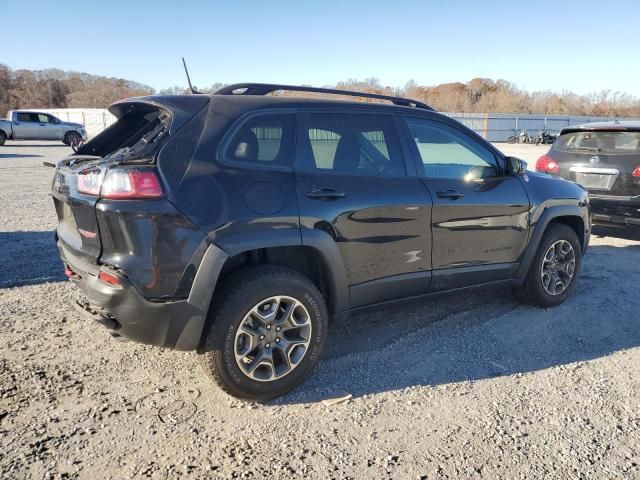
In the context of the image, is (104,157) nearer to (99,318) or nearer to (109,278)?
(109,278)

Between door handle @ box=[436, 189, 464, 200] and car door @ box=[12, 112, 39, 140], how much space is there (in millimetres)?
30742

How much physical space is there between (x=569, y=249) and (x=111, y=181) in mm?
4102

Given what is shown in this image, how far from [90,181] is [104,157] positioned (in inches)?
16.3

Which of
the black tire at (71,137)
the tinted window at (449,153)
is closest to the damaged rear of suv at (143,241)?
the tinted window at (449,153)

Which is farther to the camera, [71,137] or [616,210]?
[71,137]

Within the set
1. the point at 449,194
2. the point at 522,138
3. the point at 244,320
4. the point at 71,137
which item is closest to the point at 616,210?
the point at 449,194

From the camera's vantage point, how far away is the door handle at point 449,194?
3.82m

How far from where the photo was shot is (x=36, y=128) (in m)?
28.9

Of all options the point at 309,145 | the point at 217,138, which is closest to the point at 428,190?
the point at 309,145

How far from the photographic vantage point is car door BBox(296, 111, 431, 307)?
329cm

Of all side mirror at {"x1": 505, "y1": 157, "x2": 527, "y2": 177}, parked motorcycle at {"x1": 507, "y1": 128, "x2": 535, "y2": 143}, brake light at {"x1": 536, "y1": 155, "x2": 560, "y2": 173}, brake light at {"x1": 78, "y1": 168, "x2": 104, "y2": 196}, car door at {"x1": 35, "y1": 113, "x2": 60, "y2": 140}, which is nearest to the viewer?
brake light at {"x1": 78, "y1": 168, "x2": 104, "y2": 196}

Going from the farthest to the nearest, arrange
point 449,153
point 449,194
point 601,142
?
point 601,142
point 449,153
point 449,194

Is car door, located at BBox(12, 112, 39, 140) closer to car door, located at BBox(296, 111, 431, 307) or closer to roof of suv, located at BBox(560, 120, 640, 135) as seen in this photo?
roof of suv, located at BBox(560, 120, 640, 135)

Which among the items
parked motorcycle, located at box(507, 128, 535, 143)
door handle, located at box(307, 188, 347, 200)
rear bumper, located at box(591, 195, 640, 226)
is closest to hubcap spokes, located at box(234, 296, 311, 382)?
door handle, located at box(307, 188, 347, 200)
